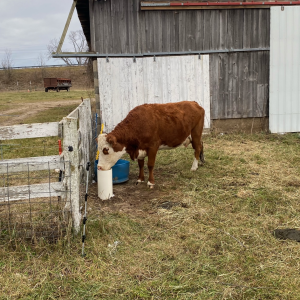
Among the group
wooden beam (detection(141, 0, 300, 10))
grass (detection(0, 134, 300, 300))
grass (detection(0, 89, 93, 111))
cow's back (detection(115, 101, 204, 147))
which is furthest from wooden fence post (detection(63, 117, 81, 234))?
grass (detection(0, 89, 93, 111))

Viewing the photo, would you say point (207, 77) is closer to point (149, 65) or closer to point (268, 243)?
point (149, 65)

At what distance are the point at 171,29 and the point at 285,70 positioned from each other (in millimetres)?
4003

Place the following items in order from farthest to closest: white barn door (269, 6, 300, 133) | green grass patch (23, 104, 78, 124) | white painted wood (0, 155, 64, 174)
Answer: green grass patch (23, 104, 78, 124) < white barn door (269, 6, 300, 133) < white painted wood (0, 155, 64, 174)

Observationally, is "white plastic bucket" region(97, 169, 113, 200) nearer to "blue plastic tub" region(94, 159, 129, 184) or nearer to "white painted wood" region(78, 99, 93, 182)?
"white painted wood" region(78, 99, 93, 182)

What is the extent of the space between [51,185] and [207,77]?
7840 mm

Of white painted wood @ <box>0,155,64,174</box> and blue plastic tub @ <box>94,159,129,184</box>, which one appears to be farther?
blue plastic tub @ <box>94,159,129,184</box>

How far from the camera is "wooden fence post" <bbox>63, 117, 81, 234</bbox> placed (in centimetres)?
389

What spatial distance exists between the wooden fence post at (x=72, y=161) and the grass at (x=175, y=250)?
0.34 m

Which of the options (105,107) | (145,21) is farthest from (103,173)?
(145,21)

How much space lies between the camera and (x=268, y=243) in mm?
3848

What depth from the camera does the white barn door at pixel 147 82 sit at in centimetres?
1009

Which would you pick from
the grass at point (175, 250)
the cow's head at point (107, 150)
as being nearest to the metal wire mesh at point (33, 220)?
the grass at point (175, 250)

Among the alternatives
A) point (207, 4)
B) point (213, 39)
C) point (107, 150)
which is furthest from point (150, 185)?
point (207, 4)

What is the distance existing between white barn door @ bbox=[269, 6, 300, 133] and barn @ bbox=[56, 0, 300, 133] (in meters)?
0.03
